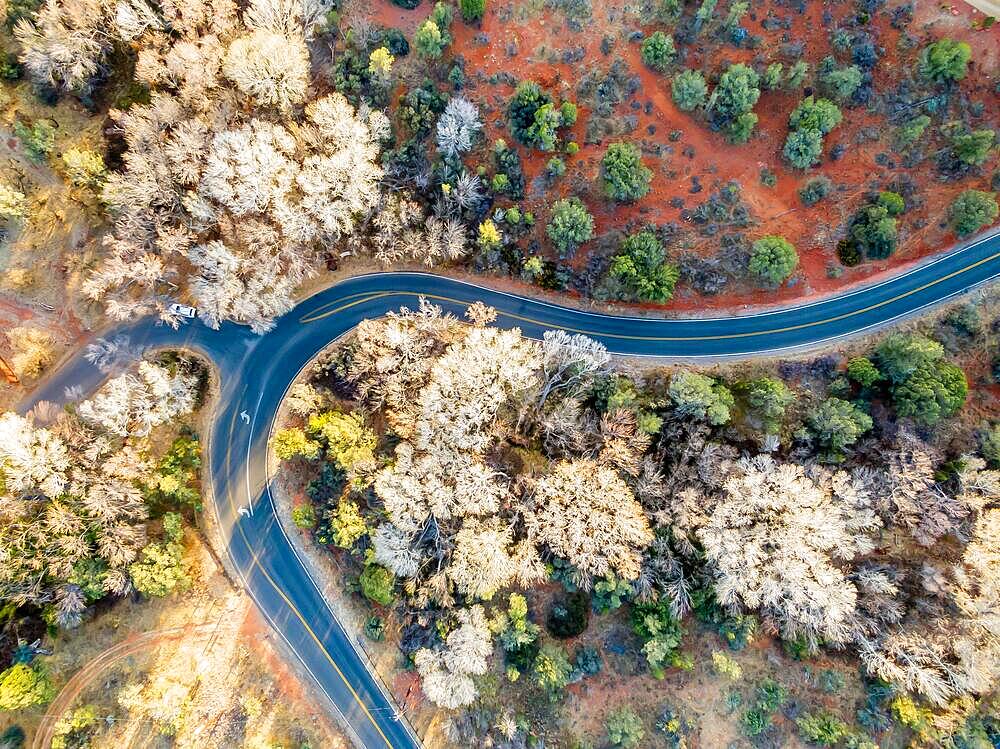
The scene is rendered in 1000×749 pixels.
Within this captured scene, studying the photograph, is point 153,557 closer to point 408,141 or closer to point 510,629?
point 510,629

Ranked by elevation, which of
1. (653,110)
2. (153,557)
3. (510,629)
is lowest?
(153,557)

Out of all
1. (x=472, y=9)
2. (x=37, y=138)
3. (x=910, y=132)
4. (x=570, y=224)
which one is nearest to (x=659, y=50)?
(x=570, y=224)

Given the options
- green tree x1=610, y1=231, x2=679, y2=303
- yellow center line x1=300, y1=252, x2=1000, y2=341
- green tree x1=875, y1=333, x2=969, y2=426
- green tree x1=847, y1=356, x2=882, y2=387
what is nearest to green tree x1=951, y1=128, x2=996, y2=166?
yellow center line x1=300, y1=252, x2=1000, y2=341

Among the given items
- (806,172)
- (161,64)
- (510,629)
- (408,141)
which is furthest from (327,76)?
(510,629)

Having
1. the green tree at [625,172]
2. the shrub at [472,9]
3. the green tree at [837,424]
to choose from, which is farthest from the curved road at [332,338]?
the shrub at [472,9]

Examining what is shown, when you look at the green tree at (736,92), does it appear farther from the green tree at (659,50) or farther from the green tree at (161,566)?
the green tree at (161,566)

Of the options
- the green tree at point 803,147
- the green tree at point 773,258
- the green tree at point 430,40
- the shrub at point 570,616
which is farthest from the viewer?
the green tree at point 773,258

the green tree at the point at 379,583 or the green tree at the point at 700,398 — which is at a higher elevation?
the green tree at the point at 700,398
